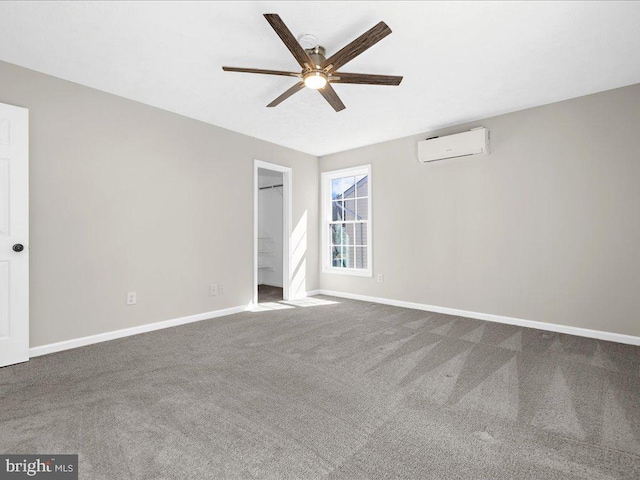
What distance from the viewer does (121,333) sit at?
3.29m

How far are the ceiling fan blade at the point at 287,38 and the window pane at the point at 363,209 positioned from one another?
3.12 metres

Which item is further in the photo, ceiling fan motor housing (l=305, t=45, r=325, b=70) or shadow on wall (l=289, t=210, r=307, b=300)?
shadow on wall (l=289, t=210, r=307, b=300)

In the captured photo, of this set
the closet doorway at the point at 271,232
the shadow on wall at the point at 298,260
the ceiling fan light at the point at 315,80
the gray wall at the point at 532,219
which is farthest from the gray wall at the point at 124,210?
the gray wall at the point at 532,219

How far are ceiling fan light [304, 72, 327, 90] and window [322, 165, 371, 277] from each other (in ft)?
8.79

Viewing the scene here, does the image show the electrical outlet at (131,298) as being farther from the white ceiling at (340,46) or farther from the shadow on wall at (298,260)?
the shadow on wall at (298,260)

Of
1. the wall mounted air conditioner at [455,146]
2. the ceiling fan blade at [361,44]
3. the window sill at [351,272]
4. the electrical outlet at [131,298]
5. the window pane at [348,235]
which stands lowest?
the electrical outlet at [131,298]

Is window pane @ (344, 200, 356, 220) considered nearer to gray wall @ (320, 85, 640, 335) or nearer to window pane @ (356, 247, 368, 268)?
window pane @ (356, 247, 368, 268)

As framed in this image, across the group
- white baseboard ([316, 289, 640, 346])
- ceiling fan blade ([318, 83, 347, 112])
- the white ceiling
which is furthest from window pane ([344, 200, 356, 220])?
ceiling fan blade ([318, 83, 347, 112])

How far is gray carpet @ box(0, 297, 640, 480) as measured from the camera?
1.47m

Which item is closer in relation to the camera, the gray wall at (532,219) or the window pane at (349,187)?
the gray wall at (532,219)

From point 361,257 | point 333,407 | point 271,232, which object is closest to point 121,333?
point 333,407

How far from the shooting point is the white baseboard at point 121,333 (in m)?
2.82

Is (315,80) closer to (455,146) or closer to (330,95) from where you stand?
(330,95)

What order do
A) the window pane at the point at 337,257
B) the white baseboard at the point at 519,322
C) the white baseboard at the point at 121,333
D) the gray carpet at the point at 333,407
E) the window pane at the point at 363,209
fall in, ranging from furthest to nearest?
1. the window pane at the point at 337,257
2. the window pane at the point at 363,209
3. the white baseboard at the point at 519,322
4. the white baseboard at the point at 121,333
5. the gray carpet at the point at 333,407
